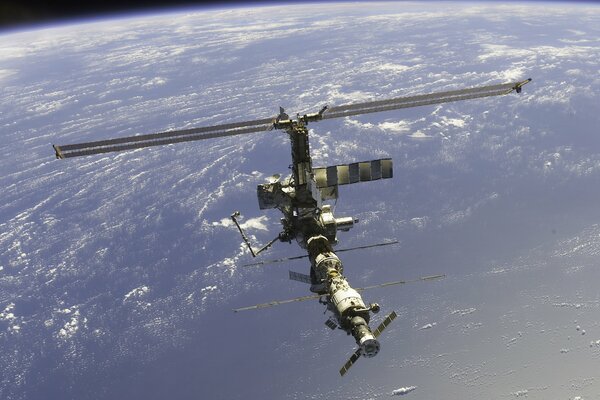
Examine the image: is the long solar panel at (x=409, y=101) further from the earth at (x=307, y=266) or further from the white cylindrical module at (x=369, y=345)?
the earth at (x=307, y=266)

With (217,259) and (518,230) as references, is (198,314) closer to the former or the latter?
(217,259)

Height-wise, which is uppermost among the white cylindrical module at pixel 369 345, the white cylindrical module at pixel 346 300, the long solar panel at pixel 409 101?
the long solar panel at pixel 409 101

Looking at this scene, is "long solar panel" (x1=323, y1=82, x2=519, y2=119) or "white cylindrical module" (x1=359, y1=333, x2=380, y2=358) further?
"long solar panel" (x1=323, y1=82, x2=519, y2=119)

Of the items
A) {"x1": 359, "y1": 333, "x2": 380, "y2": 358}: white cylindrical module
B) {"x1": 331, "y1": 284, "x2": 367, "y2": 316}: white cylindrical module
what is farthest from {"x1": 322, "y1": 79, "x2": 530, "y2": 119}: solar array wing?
{"x1": 359, "y1": 333, "x2": 380, "y2": 358}: white cylindrical module

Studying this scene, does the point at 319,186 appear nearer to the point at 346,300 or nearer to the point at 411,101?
the point at 411,101

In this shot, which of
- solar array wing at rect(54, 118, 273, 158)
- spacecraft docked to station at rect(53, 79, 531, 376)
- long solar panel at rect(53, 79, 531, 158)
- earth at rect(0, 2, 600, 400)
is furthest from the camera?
earth at rect(0, 2, 600, 400)

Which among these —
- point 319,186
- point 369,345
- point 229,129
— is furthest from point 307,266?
point 369,345

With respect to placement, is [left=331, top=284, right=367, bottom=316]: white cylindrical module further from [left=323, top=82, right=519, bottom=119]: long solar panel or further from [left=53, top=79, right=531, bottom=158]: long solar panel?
[left=323, top=82, right=519, bottom=119]: long solar panel

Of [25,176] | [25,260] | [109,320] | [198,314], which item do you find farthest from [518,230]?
[25,176]

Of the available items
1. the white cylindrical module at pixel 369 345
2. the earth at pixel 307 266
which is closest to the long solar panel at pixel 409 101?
the white cylindrical module at pixel 369 345
